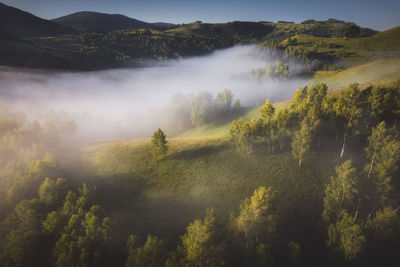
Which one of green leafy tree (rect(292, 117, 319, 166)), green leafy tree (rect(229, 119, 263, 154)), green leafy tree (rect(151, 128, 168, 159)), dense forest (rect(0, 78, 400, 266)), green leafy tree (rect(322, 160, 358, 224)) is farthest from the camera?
green leafy tree (rect(151, 128, 168, 159))

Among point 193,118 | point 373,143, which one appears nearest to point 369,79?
point 373,143

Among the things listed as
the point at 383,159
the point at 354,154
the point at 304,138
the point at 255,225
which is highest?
the point at 304,138

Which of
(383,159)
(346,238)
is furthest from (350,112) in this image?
(346,238)

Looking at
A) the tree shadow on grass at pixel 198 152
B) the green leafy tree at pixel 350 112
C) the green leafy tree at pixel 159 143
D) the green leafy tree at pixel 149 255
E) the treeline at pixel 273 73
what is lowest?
the green leafy tree at pixel 149 255

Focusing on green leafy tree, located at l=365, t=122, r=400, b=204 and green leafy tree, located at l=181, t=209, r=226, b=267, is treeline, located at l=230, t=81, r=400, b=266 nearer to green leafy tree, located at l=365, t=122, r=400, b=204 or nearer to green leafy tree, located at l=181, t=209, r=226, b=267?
green leafy tree, located at l=365, t=122, r=400, b=204

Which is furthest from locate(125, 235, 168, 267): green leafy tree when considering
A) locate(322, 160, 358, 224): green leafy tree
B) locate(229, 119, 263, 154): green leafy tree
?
locate(229, 119, 263, 154): green leafy tree

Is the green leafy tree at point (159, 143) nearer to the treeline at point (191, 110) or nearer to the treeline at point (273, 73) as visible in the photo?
the treeline at point (191, 110)

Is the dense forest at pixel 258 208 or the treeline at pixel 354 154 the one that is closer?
the dense forest at pixel 258 208

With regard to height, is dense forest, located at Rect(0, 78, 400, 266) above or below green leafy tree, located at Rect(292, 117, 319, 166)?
below

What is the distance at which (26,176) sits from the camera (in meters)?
48.8

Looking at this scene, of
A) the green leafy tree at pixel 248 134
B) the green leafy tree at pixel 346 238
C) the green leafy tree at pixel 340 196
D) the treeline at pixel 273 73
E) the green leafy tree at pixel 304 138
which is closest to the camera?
the green leafy tree at pixel 346 238

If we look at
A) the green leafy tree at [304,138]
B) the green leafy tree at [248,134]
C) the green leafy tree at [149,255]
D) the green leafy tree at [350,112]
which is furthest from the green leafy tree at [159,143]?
the green leafy tree at [350,112]

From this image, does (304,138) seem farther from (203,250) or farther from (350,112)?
(203,250)

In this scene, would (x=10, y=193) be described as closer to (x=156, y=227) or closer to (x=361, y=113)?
(x=156, y=227)
